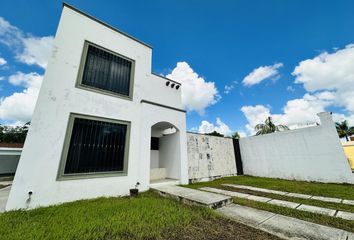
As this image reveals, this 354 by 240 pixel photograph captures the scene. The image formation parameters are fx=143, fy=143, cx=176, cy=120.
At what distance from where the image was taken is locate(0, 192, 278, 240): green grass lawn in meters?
2.32

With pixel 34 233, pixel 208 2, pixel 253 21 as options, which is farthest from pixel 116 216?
pixel 253 21

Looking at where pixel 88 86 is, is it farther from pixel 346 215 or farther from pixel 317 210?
pixel 346 215

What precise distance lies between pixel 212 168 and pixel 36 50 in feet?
33.1

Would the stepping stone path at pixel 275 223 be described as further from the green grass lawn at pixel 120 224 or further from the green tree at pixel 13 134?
the green tree at pixel 13 134

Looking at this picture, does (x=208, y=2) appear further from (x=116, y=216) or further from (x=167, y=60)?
(x=116, y=216)

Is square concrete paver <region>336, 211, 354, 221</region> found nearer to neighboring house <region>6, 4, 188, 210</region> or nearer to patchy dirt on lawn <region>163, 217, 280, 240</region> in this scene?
patchy dirt on lawn <region>163, 217, 280, 240</region>

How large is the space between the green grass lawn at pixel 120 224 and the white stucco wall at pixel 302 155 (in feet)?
26.0

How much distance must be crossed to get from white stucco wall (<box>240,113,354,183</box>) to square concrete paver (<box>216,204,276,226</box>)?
6.89 meters

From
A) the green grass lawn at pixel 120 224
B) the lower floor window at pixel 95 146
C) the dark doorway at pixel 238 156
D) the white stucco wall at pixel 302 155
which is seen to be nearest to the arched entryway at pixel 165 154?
the lower floor window at pixel 95 146

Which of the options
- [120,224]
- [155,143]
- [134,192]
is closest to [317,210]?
[120,224]

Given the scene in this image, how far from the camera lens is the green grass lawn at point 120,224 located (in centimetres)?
232

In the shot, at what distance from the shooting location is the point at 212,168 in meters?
8.96

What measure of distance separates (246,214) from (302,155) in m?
7.51

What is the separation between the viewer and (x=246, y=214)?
3.22 meters
